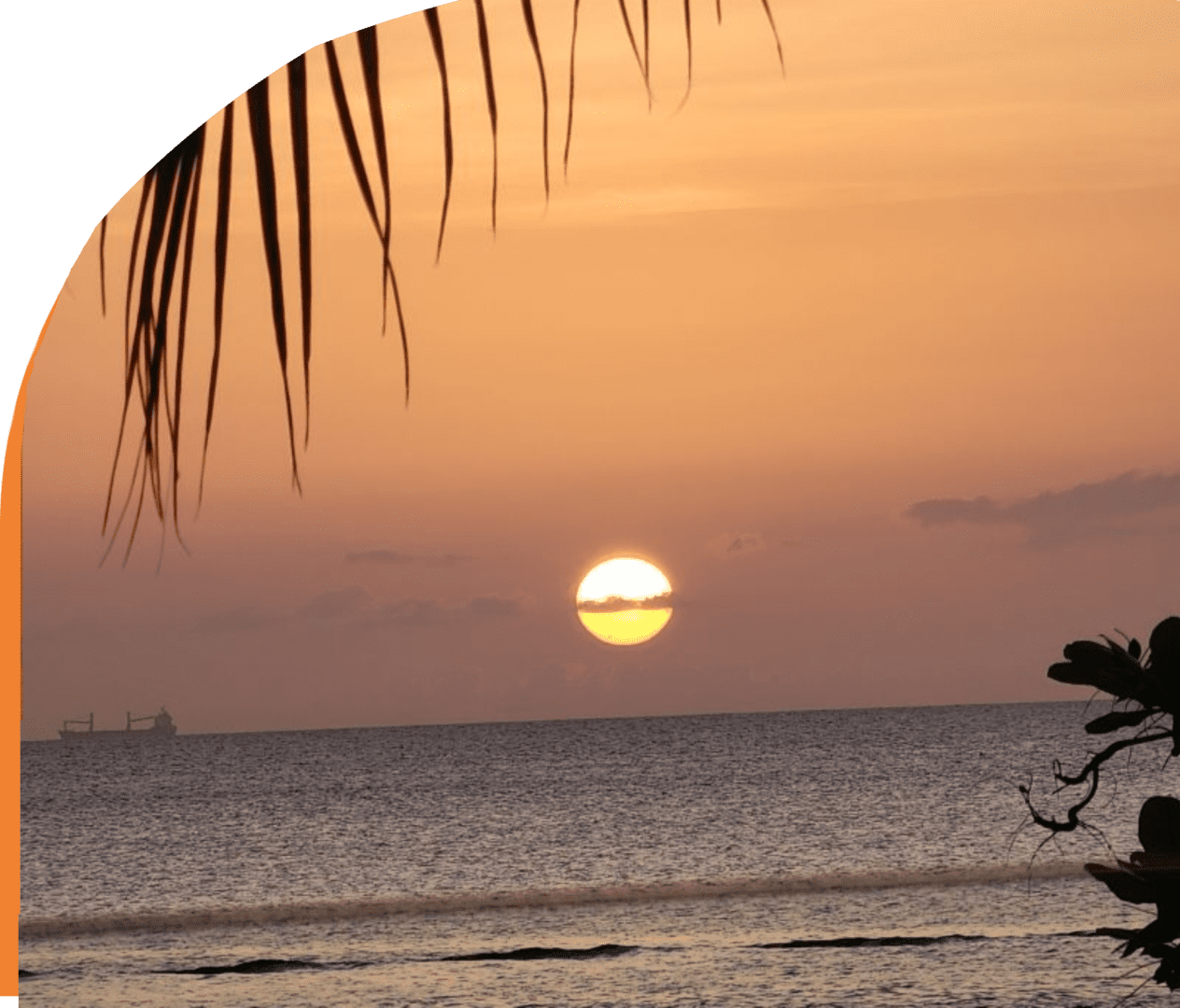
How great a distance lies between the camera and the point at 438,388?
1211cm

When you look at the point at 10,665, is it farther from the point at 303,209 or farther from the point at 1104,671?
the point at 1104,671

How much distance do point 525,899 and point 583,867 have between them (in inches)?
164

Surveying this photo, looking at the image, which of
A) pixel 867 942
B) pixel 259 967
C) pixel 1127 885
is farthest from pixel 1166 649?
pixel 259 967

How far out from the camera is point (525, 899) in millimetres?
14648

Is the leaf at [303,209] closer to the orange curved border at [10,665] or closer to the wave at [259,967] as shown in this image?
the orange curved border at [10,665]

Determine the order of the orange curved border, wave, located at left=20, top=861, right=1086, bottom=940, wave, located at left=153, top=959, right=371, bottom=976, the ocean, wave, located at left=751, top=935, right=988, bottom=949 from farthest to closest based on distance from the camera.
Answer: wave, located at left=20, top=861, right=1086, bottom=940
wave, located at left=751, top=935, right=988, bottom=949
wave, located at left=153, top=959, right=371, bottom=976
the ocean
the orange curved border

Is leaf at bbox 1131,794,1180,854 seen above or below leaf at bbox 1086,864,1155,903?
above

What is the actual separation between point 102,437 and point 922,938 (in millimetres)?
4926

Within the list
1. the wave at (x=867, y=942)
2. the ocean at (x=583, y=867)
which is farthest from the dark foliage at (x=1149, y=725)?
the wave at (x=867, y=942)

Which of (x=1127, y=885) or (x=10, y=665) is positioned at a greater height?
(x=10, y=665)

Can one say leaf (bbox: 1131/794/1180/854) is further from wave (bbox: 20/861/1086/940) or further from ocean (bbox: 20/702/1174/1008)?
wave (bbox: 20/861/1086/940)

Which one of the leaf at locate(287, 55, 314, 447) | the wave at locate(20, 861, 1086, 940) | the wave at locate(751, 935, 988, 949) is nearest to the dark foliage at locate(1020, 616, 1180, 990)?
the leaf at locate(287, 55, 314, 447)

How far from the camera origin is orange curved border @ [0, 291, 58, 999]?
3.72 m

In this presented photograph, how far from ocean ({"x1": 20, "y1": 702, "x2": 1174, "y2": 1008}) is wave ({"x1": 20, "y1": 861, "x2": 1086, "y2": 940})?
0.08 metres
